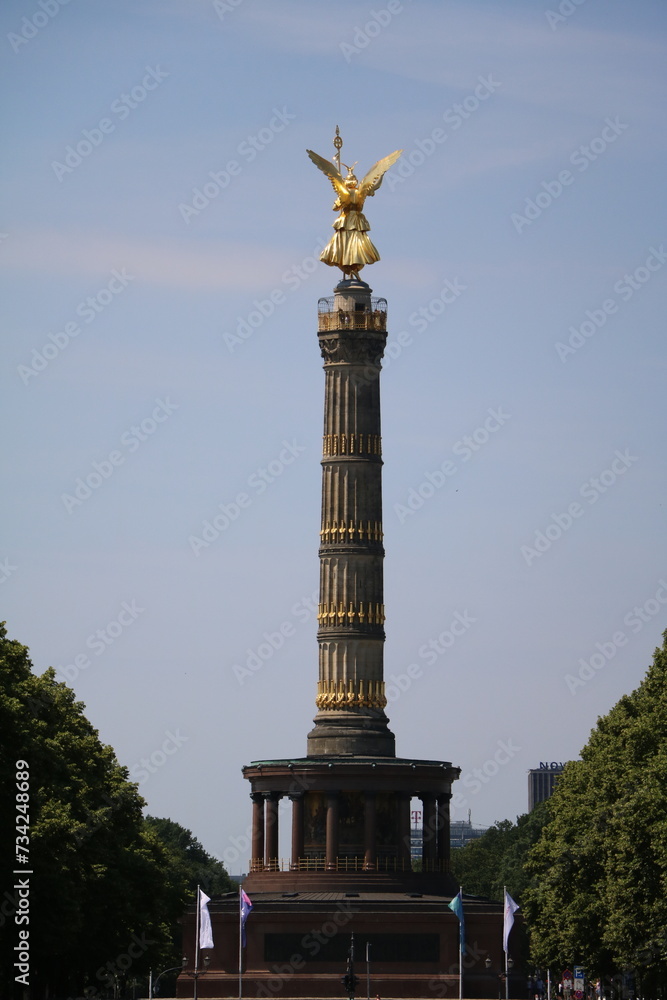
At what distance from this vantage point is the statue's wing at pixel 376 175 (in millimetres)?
109438

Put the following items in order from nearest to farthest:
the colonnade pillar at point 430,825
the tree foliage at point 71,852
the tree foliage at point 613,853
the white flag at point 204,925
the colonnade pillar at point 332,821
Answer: the tree foliage at point 71,852, the tree foliage at point 613,853, the white flag at point 204,925, the colonnade pillar at point 332,821, the colonnade pillar at point 430,825

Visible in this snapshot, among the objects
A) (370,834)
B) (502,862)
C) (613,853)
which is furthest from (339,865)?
(502,862)

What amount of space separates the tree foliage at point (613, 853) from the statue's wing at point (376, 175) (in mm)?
29997

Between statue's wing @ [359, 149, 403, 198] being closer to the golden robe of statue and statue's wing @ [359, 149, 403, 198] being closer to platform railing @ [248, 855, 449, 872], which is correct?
the golden robe of statue

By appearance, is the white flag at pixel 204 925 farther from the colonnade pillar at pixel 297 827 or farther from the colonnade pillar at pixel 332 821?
the colonnade pillar at pixel 297 827

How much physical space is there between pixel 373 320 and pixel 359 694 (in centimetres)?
1827

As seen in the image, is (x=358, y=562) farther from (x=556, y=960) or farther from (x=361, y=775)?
(x=556, y=960)

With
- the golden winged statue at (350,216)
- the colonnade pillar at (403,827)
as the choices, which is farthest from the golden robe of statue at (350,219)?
the colonnade pillar at (403,827)

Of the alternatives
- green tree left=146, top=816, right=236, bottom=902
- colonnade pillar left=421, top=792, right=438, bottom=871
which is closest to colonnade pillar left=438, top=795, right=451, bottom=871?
colonnade pillar left=421, top=792, right=438, bottom=871

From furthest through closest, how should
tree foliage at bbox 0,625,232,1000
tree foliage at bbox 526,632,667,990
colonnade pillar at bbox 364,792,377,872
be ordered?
colonnade pillar at bbox 364,792,377,872, tree foliage at bbox 526,632,667,990, tree foliage at bbox 0,625,232,1000

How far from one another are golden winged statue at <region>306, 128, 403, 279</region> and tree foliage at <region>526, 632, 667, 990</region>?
27.3 meters

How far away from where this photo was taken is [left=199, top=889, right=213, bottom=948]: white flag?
291 ft

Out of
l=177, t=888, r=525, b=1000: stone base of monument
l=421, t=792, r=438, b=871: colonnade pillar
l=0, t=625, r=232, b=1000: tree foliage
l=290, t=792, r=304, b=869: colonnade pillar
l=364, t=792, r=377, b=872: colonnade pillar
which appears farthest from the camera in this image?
l=421, t=792, r=438, b=871: colonnade pillar

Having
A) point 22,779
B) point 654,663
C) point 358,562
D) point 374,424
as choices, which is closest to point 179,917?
point 358,562
